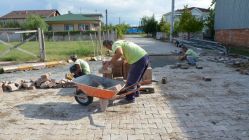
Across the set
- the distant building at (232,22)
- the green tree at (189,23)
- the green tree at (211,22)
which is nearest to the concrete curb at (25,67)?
the distant building at (232,22)

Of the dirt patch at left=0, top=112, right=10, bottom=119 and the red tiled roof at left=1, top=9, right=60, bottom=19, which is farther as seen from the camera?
the red tiled roof at left=1, top=9, right=60, bottom=19

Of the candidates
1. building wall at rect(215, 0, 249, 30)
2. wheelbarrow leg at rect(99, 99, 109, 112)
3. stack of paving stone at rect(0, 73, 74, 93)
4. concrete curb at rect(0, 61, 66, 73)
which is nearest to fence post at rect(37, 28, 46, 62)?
concrete curb at rect(0, 61, 66, 73)

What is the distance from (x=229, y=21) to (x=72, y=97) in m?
21.6

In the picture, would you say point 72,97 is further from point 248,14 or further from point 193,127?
point 248,14

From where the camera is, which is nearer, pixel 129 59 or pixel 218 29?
pixel 129 59

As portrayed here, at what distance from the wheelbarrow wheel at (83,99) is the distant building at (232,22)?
17.3 metres

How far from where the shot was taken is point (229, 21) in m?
25.7

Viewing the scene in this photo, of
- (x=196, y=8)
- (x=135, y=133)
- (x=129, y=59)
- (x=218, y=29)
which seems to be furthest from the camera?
(x=196, y=8)

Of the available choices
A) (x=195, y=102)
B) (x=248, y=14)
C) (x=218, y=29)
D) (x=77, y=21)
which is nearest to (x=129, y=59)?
(x=195, y=102)

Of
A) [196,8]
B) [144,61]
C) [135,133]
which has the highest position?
[196,8]

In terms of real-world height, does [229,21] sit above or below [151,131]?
above

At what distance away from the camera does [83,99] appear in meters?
7.04

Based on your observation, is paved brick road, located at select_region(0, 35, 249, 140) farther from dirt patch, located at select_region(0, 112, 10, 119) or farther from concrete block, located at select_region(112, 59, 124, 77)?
concrete block, located at select_region(112, 59, 124, 77)

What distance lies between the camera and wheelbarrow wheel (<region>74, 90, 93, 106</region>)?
693 cm
